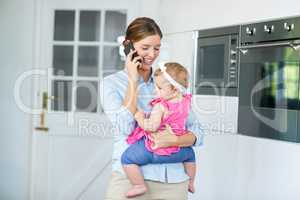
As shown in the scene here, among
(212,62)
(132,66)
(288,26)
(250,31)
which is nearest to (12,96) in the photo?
(212,62)

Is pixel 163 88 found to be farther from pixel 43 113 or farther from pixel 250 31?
pixel 43 113

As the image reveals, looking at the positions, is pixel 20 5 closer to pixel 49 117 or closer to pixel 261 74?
pixel 49 117

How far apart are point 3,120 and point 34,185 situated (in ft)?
2.00

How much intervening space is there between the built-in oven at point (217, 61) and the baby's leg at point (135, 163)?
1293 mm

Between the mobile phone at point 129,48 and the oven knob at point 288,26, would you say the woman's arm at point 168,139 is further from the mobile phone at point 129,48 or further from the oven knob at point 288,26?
the oven knob at point 288,26

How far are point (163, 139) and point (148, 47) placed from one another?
308mm

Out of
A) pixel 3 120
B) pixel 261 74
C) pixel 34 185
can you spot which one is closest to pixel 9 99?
pixel 3 120

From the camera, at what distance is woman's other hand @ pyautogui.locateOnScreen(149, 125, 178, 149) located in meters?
1.43

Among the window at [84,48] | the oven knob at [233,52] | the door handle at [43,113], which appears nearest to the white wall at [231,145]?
the oven knob at [233,52]

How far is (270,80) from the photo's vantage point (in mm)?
2375

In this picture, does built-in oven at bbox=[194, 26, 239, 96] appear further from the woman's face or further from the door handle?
the door handle

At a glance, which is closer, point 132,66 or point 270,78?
point 132,66

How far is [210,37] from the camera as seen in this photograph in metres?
2.82

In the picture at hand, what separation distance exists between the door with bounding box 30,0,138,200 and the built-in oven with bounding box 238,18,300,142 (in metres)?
1.35
